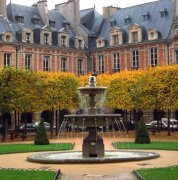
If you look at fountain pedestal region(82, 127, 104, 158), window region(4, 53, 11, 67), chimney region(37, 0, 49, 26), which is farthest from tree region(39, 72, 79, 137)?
fountain pedestal region(82, 127, 104, 158)

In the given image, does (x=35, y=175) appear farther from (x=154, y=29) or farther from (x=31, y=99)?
(x=154, y=29)

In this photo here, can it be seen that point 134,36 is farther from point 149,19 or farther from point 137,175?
point 137,175

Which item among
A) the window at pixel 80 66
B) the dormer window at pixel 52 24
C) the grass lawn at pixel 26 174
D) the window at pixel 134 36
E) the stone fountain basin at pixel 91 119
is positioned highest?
the dormer window at pixel 52 24

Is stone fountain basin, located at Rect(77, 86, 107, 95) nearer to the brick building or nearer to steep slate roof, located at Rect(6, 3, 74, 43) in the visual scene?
the brick building

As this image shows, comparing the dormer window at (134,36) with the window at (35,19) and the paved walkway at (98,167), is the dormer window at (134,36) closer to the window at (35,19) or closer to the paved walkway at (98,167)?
the window at (35,19)

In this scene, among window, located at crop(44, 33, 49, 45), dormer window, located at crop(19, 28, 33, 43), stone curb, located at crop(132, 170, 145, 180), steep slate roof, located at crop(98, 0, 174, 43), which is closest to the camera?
stone curb, located at crop(132, 170, 145, 180)

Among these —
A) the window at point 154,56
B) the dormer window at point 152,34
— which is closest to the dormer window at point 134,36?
the dormer window at point 152,34

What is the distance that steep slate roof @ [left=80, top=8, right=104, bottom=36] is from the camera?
69.8 metres

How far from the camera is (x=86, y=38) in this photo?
6769 centimetres

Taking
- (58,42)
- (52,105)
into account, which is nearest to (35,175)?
(52,105)

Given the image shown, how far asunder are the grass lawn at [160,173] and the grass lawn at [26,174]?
11.5 feet

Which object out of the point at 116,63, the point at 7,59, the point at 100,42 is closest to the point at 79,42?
the point at 100,42

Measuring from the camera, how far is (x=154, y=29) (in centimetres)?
6044

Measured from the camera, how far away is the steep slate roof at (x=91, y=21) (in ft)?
229
